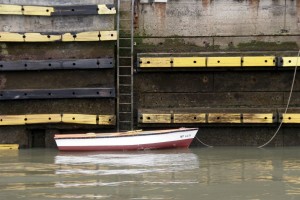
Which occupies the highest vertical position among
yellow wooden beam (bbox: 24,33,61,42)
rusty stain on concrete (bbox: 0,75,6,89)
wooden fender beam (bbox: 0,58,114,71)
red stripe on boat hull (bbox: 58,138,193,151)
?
yellow wooden beam (bbox: 24,33,61,42)

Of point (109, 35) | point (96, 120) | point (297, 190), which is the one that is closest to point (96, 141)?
point (96, 120)

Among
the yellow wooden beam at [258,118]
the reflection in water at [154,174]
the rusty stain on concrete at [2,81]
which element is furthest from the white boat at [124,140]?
the rusty stain on concrete at [2,81]

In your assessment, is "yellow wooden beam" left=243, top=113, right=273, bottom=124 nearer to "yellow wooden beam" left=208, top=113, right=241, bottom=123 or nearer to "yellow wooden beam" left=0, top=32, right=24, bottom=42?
"yellow wooden beam" left=208, top=113, right=241, bottom=123

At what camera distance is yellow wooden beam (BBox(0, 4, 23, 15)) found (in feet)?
56.5

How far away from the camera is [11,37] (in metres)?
17.1

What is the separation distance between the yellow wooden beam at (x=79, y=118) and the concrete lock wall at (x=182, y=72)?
331mm

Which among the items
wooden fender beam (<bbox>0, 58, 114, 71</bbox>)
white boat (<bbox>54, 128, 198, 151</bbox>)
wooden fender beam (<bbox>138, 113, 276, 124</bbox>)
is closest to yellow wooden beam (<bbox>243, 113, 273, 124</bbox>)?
wooden fender beam (<bbox>138, 113, 276, 124</bbox>)

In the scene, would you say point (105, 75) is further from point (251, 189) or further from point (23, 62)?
point (251, 189)

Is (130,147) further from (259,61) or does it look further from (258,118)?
(259,61)

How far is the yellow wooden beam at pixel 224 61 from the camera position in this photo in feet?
54.1

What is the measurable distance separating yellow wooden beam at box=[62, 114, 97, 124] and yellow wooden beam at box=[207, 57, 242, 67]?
3959 mm

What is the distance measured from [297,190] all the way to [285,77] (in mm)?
7860

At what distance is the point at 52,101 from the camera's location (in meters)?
17.1

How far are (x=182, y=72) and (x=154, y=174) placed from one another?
613cm
